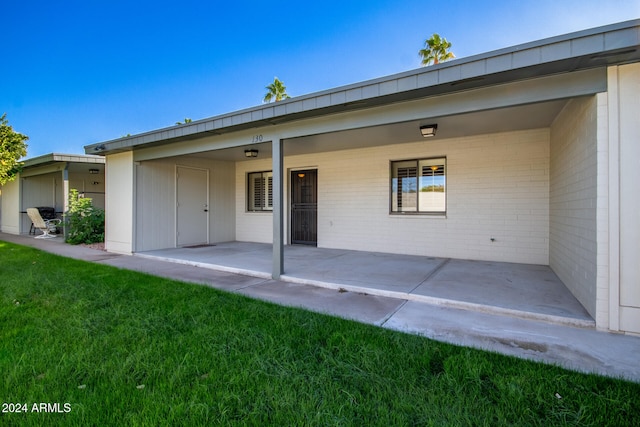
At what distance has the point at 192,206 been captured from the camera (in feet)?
30.5

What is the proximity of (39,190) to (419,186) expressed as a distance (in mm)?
15306

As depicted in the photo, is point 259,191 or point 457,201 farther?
point 259,191

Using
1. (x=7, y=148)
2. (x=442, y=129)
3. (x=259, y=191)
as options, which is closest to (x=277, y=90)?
(x=259, y=191)

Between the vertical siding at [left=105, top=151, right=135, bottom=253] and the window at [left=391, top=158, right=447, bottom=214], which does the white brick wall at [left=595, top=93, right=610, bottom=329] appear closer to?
the window at [left=391, top=158, right=447, bottom=214]

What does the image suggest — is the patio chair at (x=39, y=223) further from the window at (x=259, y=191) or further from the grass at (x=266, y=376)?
the grass at (x=266, y=376)

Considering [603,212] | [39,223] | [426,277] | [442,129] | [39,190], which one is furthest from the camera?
[39,190]

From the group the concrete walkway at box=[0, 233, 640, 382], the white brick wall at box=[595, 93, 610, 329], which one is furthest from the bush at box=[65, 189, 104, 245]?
the white brick wall at box=[595, 93, 610, 329]

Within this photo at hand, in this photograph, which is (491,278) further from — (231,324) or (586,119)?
(231,324)

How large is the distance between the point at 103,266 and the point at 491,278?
271 inches

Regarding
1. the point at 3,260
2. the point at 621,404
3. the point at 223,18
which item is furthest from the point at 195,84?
the point at 621,404

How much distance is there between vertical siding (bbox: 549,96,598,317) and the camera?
331cm

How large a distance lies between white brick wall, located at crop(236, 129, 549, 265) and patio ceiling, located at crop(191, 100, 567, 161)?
301 mm

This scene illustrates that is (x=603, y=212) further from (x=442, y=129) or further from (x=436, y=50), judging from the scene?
(x=436, y=50)

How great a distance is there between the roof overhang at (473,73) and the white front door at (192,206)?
422 centimetres
